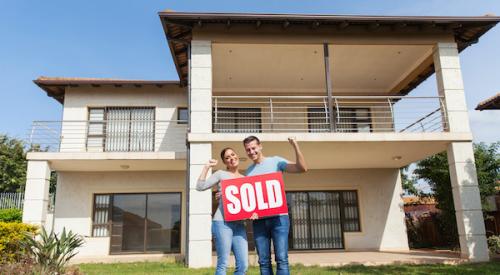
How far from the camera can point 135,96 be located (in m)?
13.1

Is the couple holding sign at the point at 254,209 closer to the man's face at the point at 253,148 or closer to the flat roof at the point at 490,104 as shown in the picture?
the man's face at the point at 253,148

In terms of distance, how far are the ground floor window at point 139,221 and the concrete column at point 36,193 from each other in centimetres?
230

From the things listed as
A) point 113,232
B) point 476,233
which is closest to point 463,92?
point 476,233

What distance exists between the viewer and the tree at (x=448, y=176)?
40.2ft

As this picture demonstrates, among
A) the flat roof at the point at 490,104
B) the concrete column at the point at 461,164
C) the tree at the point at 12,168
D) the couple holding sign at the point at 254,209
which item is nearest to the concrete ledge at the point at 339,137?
the concrete column at the point at 461,164

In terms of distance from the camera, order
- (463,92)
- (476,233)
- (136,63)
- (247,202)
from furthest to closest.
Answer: (136,63), (463,92), (476,233), (247,202)

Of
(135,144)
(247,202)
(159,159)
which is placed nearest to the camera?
(247,202)

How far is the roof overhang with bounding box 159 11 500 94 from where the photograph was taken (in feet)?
30.7

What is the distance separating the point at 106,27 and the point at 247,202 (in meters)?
10.3

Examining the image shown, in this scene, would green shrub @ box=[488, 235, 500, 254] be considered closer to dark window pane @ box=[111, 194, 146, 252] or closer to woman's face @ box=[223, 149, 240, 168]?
woman's face @ box=[223, 149, 240, 168]

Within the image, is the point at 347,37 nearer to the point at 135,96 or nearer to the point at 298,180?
the point at 298,180

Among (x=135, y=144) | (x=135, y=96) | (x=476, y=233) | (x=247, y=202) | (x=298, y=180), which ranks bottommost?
(x=476, y=233)

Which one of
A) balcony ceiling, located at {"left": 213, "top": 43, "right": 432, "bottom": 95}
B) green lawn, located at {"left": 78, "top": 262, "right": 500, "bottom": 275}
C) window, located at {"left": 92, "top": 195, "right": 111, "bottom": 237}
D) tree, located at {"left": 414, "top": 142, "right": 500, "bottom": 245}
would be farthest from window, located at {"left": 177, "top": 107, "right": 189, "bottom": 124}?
tree, located at {"left": 414, "top": 142, "right": 500, "bottom": 245}

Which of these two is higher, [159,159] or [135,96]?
[135,96]
